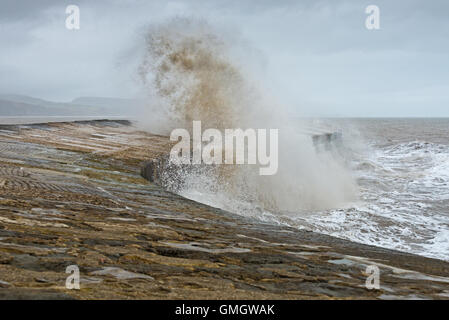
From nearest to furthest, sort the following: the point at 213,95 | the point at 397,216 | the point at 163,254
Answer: the point at 163,254 < the point at 397,216 < the point at 213,95

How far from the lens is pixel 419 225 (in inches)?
296

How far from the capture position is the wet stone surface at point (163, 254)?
1898mm

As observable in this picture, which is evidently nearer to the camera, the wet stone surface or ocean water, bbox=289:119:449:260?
the wet stone surface

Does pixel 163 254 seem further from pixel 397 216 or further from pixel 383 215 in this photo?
pixel 397 216

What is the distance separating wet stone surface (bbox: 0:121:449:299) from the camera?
1.90 meters

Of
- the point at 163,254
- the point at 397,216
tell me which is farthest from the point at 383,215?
the point at 163,254

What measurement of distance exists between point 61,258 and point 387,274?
1.87 m

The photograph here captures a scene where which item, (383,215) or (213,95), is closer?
(383,215)

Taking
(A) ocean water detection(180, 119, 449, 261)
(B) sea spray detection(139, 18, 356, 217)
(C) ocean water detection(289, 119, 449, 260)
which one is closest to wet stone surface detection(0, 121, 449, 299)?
(A) ocean water detection(180, 119, 449, 261)

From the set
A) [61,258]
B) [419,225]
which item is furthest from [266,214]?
[61,258]

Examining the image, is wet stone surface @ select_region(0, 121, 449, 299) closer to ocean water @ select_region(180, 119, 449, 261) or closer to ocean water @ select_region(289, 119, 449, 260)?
ocean water @ select_region(180, 119, 449, 261)

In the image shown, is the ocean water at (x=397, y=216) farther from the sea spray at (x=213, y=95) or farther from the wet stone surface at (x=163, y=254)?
the wet stone surface at (x=163, y=254)

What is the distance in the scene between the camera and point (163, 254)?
2395mm

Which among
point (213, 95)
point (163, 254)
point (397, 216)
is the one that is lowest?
point (397, 216)
